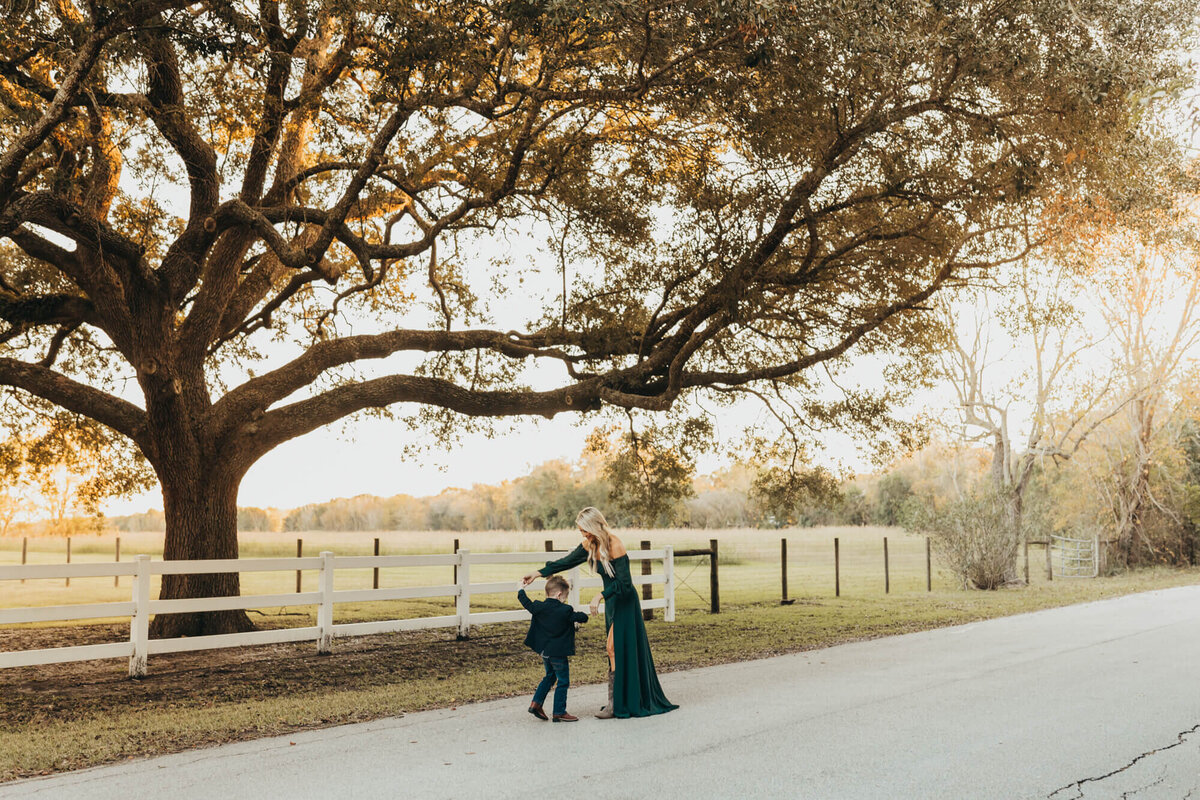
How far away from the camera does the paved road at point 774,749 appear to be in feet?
17.7

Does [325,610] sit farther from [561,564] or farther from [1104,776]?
[1104,776]

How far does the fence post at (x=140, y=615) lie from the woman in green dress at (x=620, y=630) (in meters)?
5.03

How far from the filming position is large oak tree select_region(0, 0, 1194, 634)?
1051 centimetres

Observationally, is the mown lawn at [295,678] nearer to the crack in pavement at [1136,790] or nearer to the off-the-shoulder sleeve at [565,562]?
the off-the-shoulder sleeve at [565,562]

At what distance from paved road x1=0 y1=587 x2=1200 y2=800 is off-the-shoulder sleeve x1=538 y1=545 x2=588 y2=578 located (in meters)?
1.18

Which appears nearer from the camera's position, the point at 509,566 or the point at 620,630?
the point at 620,630

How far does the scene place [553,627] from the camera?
7449 mm

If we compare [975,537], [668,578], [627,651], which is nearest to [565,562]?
[627,651]

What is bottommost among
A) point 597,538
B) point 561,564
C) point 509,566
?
point 509,566

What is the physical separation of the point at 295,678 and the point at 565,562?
13.4 feet

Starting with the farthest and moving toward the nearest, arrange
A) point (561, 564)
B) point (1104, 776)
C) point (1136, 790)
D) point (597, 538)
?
point (561, 564)
point (597, 538)
point (1104, 776)
point (1136, 790)

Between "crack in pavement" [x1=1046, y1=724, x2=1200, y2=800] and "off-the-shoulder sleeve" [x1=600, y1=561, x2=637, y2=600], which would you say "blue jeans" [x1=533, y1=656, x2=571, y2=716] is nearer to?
"off-the-shoulder sleeve" [x1=600, y1=561, x2=637, y2=600]

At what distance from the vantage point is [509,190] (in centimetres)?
1355

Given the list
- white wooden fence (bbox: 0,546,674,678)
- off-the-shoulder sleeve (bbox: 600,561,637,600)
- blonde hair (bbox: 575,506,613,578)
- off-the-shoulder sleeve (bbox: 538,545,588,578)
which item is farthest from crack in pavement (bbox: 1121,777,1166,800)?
white wooden fence (bbox: 0,546,674,678)
